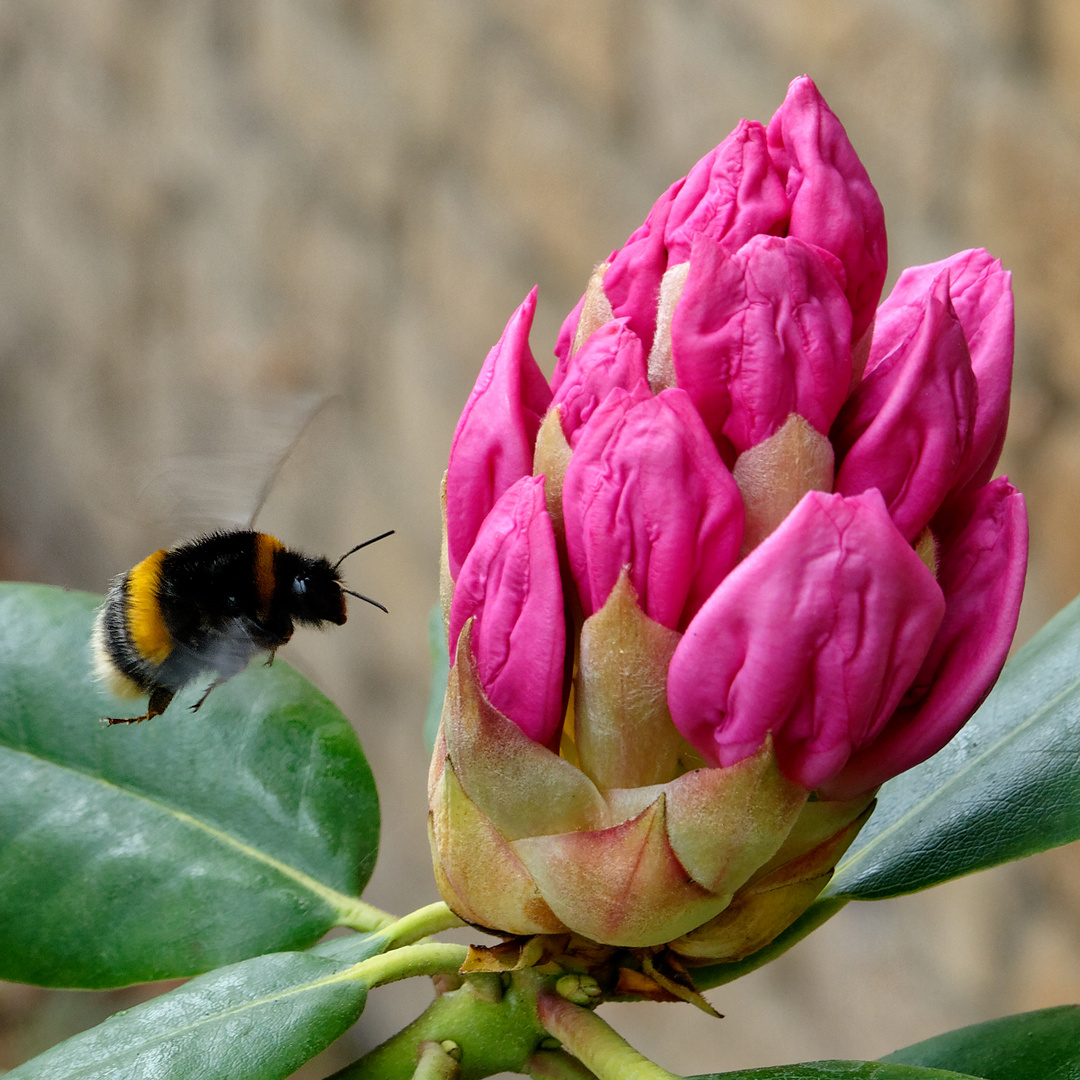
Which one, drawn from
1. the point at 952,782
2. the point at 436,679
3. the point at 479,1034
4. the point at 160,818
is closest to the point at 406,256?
the point at 436,679

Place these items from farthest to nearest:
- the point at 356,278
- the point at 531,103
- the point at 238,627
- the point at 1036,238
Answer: the point at 356,278 → the point at 531,103 → the point at 1036,238 → the point at 238,627

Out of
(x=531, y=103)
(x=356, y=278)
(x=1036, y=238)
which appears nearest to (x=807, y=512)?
(x=1036, y=238)

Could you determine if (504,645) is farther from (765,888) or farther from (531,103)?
(531,103)

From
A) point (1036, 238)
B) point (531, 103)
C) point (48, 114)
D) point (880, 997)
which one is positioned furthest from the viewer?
point (48, 114)

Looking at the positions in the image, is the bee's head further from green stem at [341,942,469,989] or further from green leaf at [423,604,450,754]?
green stem at [341,942,469,989]

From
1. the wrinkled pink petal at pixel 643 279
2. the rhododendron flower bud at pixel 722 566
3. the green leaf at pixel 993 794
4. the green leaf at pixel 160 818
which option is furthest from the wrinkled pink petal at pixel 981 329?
the green leaf at pixel 160 818

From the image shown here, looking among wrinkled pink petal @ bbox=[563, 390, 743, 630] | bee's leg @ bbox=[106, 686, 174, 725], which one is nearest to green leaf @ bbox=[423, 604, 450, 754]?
bee's leg @ bbox=[106, 686, 174, 725]

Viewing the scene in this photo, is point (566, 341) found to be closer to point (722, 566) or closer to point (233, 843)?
point (722, 566)
